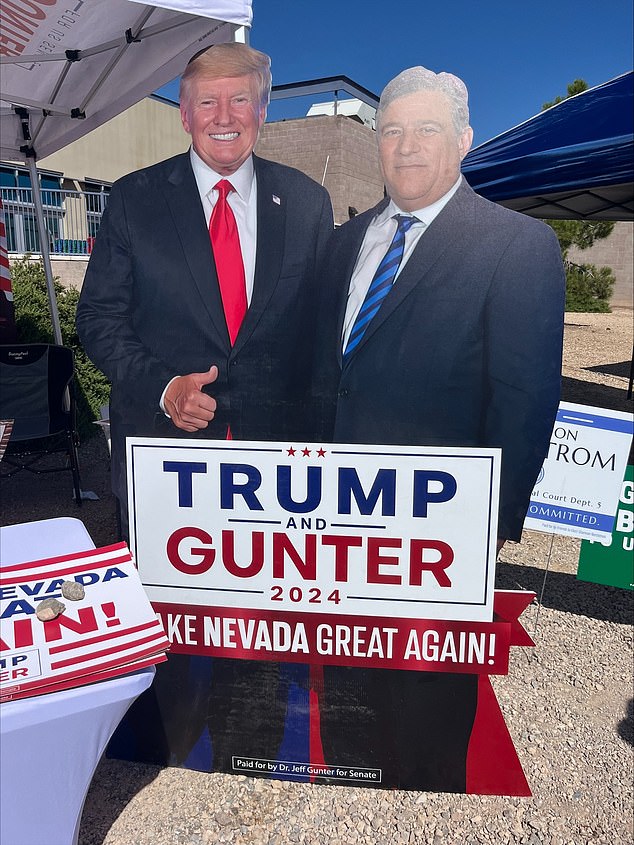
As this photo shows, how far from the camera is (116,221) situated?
1978mm

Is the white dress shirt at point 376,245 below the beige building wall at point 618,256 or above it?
below

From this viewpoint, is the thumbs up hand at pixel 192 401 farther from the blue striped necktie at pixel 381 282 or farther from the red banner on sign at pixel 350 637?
the red banner on sign at pixel 350 637

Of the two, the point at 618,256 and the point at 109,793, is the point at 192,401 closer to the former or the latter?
the point at 109,793

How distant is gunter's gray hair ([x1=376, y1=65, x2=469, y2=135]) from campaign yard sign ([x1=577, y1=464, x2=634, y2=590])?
72.6 inches

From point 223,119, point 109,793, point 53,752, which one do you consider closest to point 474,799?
point 109,793

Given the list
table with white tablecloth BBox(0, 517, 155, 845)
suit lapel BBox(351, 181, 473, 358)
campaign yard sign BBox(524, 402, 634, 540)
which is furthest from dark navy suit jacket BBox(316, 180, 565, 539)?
table with white tablecloth BBox(0, 517, 155, 845)

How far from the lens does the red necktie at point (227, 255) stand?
1961 mm

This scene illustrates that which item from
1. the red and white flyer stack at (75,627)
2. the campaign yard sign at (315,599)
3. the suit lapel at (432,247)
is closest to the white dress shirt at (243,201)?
the suit lapel at (432,247)

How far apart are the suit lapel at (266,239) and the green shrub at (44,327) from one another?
135 inches

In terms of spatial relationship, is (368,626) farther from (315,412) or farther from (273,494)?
(315,412)

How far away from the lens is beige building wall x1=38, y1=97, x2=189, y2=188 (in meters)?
1.98

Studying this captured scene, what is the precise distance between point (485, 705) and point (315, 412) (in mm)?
1186

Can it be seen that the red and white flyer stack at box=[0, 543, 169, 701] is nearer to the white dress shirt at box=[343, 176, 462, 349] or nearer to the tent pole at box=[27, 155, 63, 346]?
the white dress shirt at box=[343, 176, 462, 349]

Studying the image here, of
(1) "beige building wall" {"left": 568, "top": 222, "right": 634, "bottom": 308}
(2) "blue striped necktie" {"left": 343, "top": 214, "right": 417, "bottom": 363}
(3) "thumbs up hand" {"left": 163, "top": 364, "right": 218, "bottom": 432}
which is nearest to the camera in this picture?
(2) "blue striped necktie" {"left": 343, "top": 214, "right": 417, "bottom": 363}
